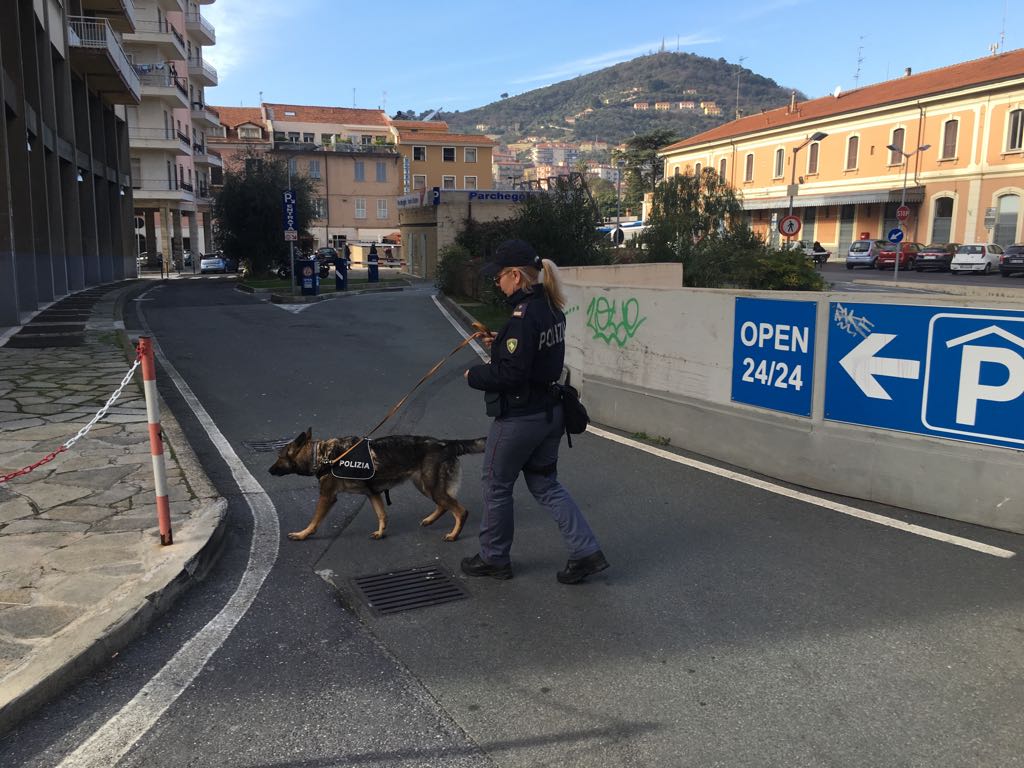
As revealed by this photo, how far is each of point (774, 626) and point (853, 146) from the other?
57787 mm

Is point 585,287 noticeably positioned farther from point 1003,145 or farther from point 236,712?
point 1003,145

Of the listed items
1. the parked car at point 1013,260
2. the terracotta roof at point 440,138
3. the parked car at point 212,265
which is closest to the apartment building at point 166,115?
the parked car at point 212,265

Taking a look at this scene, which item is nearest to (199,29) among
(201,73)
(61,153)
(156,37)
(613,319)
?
(201,73)

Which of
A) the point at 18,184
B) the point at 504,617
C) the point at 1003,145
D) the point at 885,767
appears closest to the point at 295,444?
the point at 504,617

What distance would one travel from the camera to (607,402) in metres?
8.58

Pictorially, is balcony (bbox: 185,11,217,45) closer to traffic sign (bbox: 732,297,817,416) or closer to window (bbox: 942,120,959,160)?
window (bbox: 942,120,959,160)

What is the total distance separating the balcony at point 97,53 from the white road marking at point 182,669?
93.1 ft

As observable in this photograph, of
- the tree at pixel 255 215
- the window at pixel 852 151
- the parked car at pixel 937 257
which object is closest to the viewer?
the tree at pixel 255 215

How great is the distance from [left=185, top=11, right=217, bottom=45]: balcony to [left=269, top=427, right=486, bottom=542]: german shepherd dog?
6771 centimetres

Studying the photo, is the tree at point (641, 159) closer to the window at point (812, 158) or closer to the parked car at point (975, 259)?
the window at point (812, 158)

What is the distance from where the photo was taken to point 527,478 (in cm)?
450

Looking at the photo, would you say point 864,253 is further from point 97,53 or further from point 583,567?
point 583,567

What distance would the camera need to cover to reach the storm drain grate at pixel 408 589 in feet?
13.9

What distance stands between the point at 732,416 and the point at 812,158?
57.1 metres
